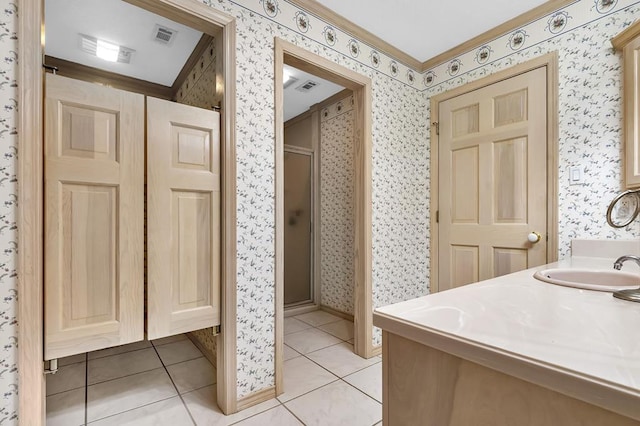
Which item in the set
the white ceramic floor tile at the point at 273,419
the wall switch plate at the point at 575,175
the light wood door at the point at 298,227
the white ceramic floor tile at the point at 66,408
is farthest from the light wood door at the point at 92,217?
the wall switch plate at the point at 575,175

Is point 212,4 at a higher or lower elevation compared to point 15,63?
higher

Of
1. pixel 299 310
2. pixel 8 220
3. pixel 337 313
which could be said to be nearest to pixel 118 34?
pixel 8 220

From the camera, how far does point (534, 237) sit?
6.53 feet

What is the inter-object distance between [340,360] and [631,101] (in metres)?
2.36

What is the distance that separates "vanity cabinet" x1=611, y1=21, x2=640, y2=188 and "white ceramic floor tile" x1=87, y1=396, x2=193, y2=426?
8.86ft

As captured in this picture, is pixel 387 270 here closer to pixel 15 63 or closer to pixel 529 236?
pixel 529 236

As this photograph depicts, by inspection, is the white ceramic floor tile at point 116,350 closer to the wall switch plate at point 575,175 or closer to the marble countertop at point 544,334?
the marble countertop at point 544,334

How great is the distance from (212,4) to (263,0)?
0.34 metres

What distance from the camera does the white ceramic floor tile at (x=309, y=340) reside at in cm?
245

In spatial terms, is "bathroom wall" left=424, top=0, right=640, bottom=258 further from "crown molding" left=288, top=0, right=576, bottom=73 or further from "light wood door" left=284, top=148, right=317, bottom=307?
"light wood door" left=284, top=148, right=317, bottom=307

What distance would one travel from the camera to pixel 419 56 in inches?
102

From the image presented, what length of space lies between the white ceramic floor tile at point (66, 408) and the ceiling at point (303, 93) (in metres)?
2.76

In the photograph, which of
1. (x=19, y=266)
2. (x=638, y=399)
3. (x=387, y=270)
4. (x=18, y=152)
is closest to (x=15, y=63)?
(x=18, y=152)

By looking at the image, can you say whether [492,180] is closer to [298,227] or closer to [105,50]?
[298,227]
